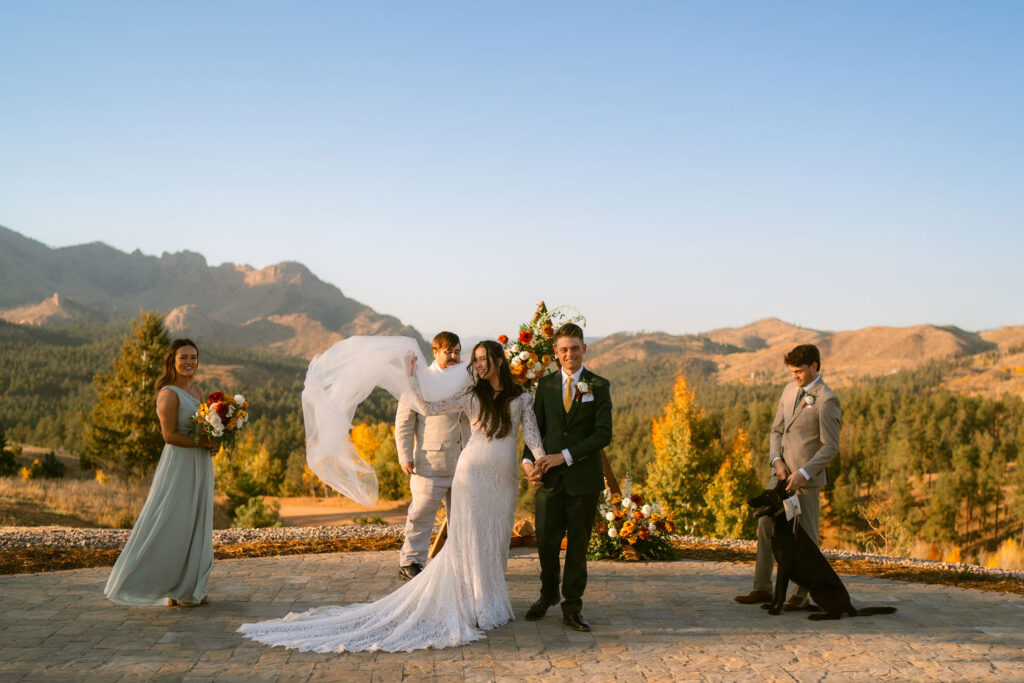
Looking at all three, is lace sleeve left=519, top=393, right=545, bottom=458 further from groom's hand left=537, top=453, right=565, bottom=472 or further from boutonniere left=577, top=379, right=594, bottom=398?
boutonniere left=577, top=379, right=594, bottom=398

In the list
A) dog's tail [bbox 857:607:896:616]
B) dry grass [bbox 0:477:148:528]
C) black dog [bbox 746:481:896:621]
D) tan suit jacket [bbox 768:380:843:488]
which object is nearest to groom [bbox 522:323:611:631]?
black dog [bbox 746:481:896:621]

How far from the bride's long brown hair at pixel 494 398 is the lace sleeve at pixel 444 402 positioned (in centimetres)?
15

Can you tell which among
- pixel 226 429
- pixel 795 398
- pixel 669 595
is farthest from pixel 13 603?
pixel 795 398

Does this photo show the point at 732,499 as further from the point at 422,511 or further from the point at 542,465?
the point at 542,465

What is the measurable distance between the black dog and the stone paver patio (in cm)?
16

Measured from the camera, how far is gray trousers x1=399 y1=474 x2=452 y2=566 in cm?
767

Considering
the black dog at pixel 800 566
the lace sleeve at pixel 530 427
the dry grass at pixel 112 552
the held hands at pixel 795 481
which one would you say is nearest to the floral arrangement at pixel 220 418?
the lace sleeve at pixel 530 427

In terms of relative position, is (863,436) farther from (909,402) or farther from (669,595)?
(669,595)

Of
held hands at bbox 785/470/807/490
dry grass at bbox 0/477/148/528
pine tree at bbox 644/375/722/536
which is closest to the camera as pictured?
held hands at bbox 785/470/807/490

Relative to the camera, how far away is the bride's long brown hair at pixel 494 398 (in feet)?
20.2

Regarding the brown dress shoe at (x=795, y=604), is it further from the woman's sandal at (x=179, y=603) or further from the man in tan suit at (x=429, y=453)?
the woman's sandal at (x=179, y=603)

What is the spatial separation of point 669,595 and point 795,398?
89.6 inches

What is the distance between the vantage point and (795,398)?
6980mm

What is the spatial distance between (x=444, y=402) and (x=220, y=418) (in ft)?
6.70
